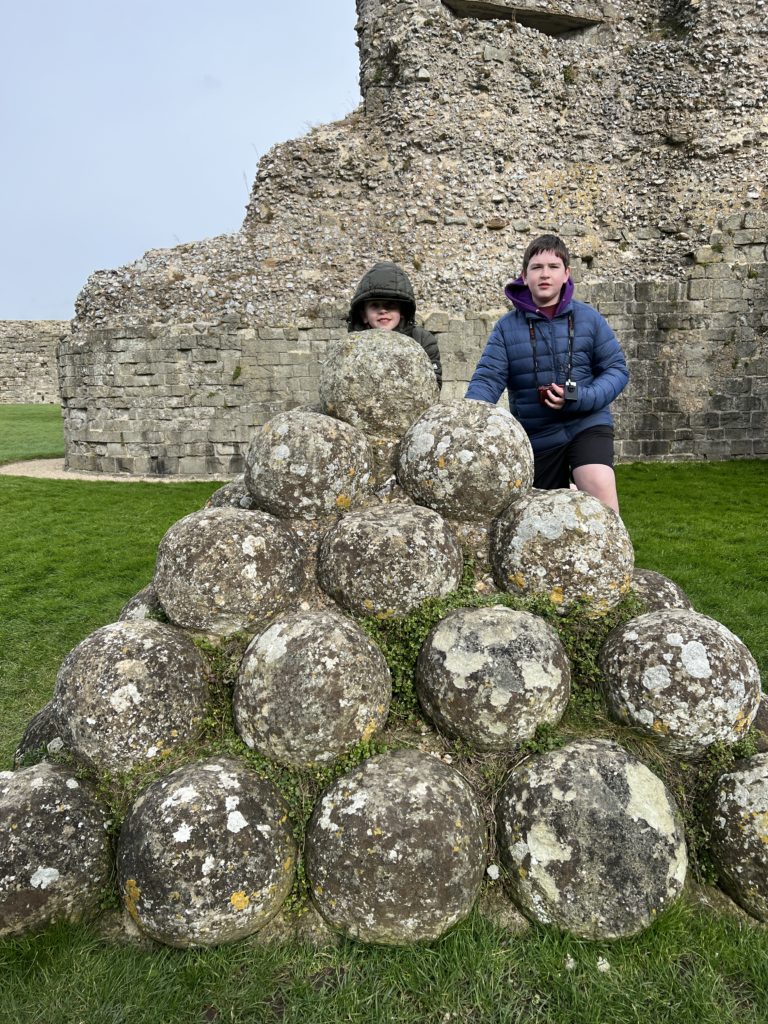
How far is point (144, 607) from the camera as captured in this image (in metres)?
2.97

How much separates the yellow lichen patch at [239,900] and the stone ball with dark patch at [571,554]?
4.41 feet

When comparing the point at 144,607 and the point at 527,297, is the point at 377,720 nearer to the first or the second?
the point at 144,607

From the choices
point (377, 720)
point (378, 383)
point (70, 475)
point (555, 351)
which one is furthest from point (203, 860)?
point (70, 475)

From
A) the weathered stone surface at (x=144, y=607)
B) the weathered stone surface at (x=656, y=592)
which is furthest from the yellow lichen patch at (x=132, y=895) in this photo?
the weathered stone surface at (x=656, y=592)

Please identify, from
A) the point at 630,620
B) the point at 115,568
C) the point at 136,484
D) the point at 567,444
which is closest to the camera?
the point at 630,620

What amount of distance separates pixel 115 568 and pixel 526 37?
14672 millimetres

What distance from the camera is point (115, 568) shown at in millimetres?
7848

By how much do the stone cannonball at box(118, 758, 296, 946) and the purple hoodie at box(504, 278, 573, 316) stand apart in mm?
2463

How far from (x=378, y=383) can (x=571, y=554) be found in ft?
3.44

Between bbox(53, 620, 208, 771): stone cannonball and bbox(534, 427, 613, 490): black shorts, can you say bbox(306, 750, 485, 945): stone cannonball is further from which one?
bbox(534, 427, 613, 490): black shorts

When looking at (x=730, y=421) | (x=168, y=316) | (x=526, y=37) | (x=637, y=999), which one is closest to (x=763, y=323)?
(x=730, y=421)

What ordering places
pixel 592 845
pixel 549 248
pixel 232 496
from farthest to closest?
pixel 549 248
pixel 232 496
pixel 592 845

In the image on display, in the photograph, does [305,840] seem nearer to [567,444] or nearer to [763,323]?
[567,444]

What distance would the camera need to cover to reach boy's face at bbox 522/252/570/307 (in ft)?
10.9
